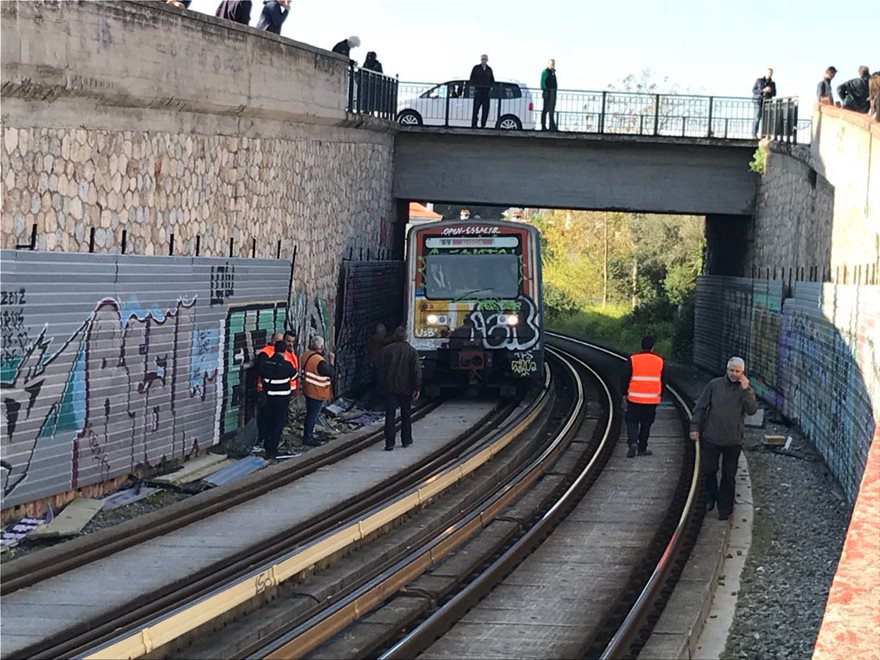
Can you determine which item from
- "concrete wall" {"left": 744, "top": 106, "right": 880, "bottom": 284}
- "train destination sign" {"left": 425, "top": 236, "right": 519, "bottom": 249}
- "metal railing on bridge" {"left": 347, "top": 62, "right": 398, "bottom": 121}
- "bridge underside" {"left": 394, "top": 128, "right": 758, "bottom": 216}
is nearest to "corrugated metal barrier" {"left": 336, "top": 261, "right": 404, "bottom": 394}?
"train destination sign" {"left": 425, "top": 236, "right": 519, "bottom": 249}

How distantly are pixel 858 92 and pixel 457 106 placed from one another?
34.7 ft

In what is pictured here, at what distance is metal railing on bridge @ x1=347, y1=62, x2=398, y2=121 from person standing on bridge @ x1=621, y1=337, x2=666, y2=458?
9582 millimetres

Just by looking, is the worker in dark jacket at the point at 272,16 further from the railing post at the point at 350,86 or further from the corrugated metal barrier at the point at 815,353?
the corrugated metal barrier at the point at 815,353

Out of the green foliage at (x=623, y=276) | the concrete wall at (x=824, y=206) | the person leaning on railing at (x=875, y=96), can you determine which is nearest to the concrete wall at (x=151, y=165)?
the concrete wall at (x=824, y=206)

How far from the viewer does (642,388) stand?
63.8 feet

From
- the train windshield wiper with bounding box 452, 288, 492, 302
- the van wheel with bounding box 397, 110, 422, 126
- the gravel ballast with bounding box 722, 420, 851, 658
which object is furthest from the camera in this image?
the van wheel with bounding box 397, 110, 422, 126

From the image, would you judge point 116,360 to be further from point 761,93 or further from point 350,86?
point 761,93

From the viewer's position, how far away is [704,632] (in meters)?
11.7

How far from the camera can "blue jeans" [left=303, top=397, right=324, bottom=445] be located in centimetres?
2000

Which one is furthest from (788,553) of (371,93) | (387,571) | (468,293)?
(371,93)

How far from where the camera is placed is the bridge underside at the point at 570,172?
32.4 metres

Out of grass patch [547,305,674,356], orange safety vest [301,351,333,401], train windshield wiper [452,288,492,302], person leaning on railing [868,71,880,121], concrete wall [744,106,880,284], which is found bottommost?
grass patch [547,305,674,356]

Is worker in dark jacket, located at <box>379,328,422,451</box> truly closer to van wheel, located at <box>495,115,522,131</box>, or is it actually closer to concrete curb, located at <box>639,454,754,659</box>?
concrete curb, located at <box>639,454,754,659</box>

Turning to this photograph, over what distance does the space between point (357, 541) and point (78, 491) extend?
10.9ft
